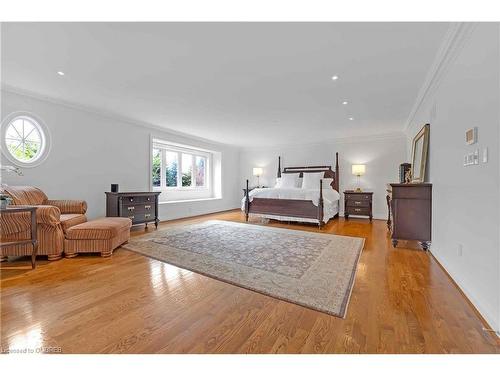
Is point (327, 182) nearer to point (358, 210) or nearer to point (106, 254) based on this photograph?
point (358, 210)

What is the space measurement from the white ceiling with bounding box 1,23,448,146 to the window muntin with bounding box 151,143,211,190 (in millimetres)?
1747

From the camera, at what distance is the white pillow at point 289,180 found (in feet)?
22.2

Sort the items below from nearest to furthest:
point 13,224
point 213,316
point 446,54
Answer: point 213,316
point 446,54
point 13,224

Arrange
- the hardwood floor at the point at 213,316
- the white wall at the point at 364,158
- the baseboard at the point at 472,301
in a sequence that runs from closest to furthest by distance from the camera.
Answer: the hardwood floor at the point at 213,316, the baseboard at the point at 472,301, the white wall at the point at 364,158

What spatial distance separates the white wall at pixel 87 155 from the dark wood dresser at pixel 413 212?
5015mm

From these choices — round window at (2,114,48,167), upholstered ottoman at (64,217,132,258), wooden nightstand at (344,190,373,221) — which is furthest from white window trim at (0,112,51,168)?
wooden nightstand at (344,190,373,221)

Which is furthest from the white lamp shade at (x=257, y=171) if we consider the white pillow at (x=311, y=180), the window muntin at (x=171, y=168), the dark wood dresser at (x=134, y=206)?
the dark wood dresser at (x=134, y=206)

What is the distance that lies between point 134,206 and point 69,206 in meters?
1.10

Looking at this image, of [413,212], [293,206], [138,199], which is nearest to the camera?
[413,212]

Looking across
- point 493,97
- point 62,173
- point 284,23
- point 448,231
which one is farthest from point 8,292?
point 448,231

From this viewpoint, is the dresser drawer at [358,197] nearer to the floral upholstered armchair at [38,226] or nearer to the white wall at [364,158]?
the white wall at [364,158]

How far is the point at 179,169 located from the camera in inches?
266

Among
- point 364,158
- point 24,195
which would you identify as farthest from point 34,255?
point 364,158

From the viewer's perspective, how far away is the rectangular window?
20.2ft
